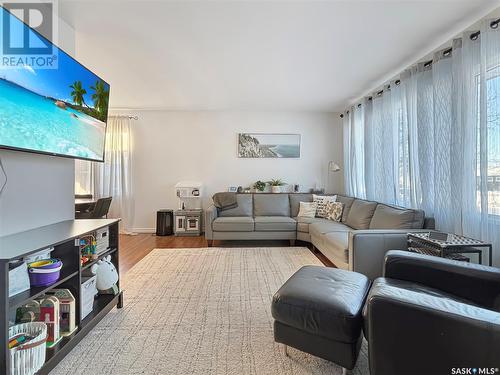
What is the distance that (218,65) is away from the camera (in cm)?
313

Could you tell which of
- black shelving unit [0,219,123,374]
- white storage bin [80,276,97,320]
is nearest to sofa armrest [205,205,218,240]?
black shelving unit [0,219,123,374]

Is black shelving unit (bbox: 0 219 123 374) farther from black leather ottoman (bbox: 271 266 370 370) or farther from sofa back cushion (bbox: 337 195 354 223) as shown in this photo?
sofa back cushion (bbox: 337 195 354 223)

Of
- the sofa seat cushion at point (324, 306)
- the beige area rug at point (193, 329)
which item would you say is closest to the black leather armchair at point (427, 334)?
the sofa seat cushion at point (324, 306)

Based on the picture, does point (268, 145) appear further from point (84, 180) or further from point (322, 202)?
point (84, 180)

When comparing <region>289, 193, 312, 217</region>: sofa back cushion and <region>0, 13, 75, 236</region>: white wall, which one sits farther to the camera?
<region>289, 193, 312, 217</region>: sofa back cushion

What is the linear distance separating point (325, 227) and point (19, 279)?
10.7 ft

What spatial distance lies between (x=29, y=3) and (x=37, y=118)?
1039 millimetres

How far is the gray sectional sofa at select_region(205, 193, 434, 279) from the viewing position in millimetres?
2451

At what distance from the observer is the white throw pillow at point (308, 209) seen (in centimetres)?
464

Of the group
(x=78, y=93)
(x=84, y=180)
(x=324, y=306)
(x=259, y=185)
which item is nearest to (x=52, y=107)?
(x=78, y=93)

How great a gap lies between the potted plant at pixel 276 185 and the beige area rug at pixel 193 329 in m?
2.14

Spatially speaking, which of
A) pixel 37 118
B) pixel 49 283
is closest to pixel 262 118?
pixel 37 118

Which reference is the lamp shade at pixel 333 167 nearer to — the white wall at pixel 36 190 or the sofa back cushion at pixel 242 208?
the sofa back cushion at pixel 242 208

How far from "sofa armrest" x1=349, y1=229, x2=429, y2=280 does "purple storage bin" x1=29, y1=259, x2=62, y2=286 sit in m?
2.30
